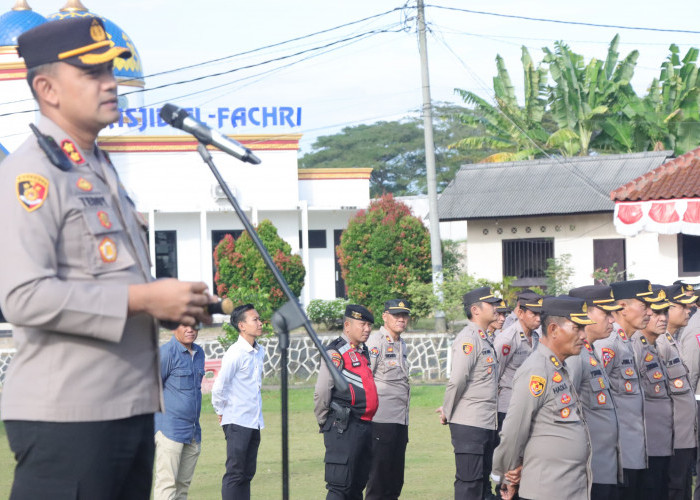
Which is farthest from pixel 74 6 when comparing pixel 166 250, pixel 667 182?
pixel 667 182

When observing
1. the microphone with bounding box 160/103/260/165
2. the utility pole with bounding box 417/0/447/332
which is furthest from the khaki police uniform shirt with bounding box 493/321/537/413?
the utility pole with bounding box 417/0/447/332

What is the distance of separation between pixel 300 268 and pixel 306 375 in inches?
202

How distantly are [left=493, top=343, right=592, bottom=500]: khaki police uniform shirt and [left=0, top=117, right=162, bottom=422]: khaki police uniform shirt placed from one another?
362cm

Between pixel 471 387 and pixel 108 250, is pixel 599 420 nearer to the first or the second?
pixel 471 387

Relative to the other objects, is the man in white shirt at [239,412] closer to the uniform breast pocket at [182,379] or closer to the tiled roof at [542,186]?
the uniform breast pocket at [182,379]

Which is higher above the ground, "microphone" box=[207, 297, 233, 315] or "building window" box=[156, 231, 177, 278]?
"building window" box=[156, 231, 177, 278]

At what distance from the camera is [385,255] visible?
24.3m

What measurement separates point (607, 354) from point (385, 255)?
55.0ft

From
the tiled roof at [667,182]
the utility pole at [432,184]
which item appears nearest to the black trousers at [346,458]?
the tiled roof at [667,182]

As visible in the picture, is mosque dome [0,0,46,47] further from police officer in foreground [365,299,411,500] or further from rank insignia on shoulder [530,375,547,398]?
rank insignia on shoulder [530,375,547,398]

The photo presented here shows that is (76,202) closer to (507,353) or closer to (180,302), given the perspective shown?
(180,302)

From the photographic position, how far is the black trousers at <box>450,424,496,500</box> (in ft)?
29.6

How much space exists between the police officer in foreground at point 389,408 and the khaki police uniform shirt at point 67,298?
6825mm

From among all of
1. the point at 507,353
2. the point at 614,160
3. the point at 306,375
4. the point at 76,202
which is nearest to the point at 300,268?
the point at 306,375
